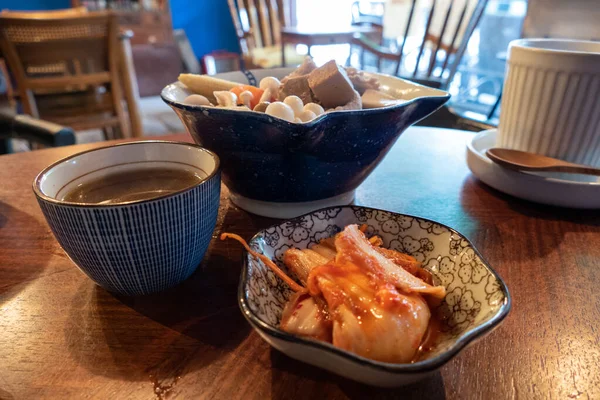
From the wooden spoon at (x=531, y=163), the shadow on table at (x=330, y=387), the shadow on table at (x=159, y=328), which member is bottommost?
the shadow on table at (x=330, y=387)

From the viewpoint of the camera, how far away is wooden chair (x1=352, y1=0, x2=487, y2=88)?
1410 millimetres

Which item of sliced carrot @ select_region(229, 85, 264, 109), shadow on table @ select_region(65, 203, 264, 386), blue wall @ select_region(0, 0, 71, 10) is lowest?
shadow on table @ select_region(65, 203, 264, 386)

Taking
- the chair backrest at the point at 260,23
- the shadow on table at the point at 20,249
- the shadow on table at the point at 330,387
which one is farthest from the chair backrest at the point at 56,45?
the shadow on table at the point at 330,387

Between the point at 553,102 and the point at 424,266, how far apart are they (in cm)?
36

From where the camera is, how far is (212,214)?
1.34 feet

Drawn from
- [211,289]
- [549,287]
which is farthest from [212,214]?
[549,287]

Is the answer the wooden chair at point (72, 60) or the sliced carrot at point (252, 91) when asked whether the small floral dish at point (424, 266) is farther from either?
the wooden chair at point (72, 60)

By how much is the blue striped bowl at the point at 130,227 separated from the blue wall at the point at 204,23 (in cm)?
377

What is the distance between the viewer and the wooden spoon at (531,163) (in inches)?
22.2

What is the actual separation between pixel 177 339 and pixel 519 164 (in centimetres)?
50

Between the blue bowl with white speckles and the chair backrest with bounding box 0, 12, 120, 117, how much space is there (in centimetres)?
146

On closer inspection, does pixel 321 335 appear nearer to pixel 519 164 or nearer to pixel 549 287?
pixel 549 287

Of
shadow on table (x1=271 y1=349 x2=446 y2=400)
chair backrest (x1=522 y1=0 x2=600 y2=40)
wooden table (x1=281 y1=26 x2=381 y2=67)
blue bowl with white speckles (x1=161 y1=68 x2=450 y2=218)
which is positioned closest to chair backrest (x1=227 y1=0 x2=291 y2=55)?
wooden table (x1=281 y1=26 x2=381 y2=67)

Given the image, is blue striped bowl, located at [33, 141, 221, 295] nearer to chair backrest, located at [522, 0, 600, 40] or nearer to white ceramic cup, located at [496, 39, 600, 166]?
white ceramic cup, located at [496, 39, 600, 166]
